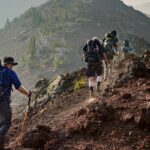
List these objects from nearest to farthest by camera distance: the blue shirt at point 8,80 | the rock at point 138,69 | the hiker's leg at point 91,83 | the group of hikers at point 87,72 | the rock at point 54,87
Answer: the group of hikers at point 87,72 < the blue shirt at point 8,80 < the rock at point 138,69 < the hiker's leg at point 91,83 < the rock at point 54,87

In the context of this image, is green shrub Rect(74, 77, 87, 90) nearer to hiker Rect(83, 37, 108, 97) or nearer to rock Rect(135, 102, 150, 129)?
hiker Rect(83, 37, 108, 97)

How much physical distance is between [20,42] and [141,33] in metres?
43.8

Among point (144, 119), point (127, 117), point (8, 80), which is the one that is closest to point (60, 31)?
point (8, 80)

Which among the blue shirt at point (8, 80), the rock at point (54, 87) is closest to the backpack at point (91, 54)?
the rock at point (54, 87)

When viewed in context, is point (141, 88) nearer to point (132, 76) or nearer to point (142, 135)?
point (132, 76)

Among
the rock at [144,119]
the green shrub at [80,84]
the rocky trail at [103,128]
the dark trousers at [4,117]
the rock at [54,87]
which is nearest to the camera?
the rocky trail at [103,128]

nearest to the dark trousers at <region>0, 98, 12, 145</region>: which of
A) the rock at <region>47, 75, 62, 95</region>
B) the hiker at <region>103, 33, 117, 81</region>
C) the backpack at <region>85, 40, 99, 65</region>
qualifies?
the backpack at <region>85, 40, 99, 65</region>

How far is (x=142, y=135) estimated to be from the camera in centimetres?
1069

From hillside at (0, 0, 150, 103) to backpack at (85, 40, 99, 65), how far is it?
318 ft

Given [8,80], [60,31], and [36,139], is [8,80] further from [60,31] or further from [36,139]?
[60,31]

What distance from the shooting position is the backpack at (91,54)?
647 inches

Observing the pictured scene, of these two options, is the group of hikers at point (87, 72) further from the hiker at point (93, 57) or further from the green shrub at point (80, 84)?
the green shrub at point (80, 84)

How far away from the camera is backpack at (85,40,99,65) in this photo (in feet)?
53.9

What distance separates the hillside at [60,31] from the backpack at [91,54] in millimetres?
97017
